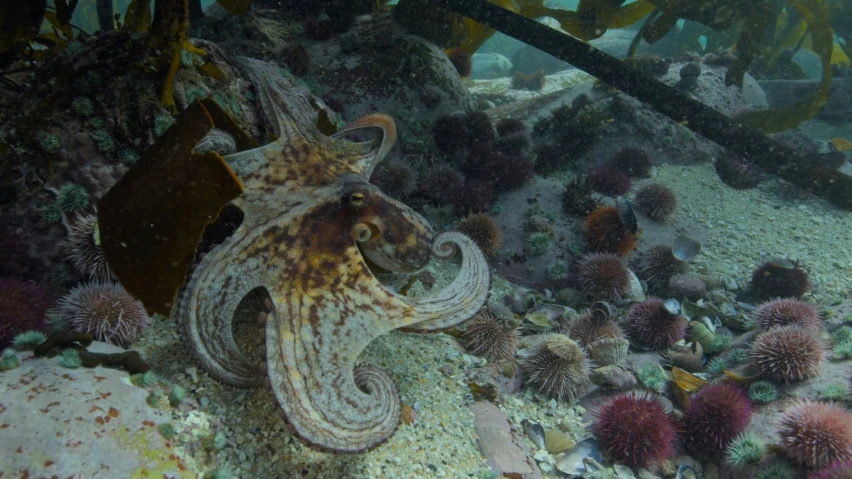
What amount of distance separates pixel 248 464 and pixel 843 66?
19048 millimetres

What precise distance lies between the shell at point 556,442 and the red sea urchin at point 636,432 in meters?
0.28

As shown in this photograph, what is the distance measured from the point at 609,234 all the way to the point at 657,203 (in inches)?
61.8

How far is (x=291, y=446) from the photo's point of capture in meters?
2.45

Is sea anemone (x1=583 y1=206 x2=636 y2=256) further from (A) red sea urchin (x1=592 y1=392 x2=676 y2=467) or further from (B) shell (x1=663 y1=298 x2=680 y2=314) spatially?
(A) red sea urchin (x1=592 y1=392 x2=676 y2=467)

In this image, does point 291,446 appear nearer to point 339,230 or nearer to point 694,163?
point 339,230

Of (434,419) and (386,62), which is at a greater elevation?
(386,62)

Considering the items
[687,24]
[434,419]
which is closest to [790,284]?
[434,419]

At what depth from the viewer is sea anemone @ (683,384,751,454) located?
3.58m

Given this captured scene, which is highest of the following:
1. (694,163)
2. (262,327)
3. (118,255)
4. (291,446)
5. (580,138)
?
(118,255)

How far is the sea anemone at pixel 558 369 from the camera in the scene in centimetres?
407

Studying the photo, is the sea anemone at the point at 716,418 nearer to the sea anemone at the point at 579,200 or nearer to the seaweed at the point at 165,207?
the sea anemone at the point at 579,200

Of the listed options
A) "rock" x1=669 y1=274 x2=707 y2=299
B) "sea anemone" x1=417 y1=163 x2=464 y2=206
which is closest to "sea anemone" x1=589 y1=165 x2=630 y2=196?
"rock" x1=669 y1=274 x2=707 y2=299

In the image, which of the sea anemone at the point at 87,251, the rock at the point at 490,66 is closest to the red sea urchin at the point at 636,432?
the sea anemone at the point at 87,251

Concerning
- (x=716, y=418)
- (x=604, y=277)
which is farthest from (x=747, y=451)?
(x=604, y=277)
